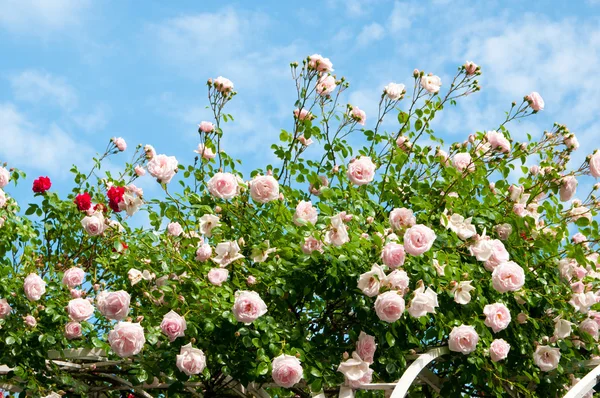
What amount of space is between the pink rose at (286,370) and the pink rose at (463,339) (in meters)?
0.86

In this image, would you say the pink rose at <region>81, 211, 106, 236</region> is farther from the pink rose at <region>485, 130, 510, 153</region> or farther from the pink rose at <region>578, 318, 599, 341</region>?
the pink rose at <region>578, 318, 599, 341</region>

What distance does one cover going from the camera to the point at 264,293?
4.41 meters

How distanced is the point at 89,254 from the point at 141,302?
1.40m

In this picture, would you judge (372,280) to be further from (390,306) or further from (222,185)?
(222,185)

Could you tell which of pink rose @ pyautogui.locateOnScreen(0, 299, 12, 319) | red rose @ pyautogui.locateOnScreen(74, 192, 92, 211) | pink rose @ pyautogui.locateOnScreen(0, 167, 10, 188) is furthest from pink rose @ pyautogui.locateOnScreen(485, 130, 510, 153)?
pink rose @ pyautogui.locateOnScreen(0, 167, 10, 188)

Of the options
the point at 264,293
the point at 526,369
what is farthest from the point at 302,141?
the point at 526,369

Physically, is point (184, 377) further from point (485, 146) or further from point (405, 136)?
point (485, 146)

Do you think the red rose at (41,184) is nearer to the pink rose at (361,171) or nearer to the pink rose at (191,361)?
the pink rose at (191,361)

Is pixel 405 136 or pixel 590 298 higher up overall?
pixel 405 136

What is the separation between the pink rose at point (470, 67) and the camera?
5.16 meters

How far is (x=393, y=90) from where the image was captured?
5188 mm

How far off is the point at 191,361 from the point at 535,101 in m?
2.79

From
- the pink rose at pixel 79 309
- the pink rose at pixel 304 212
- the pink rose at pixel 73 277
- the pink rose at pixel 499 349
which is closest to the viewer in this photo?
the pink rose at pixel 304 212

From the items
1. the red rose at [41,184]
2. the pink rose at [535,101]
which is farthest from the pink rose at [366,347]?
the red rose at [41,184]
